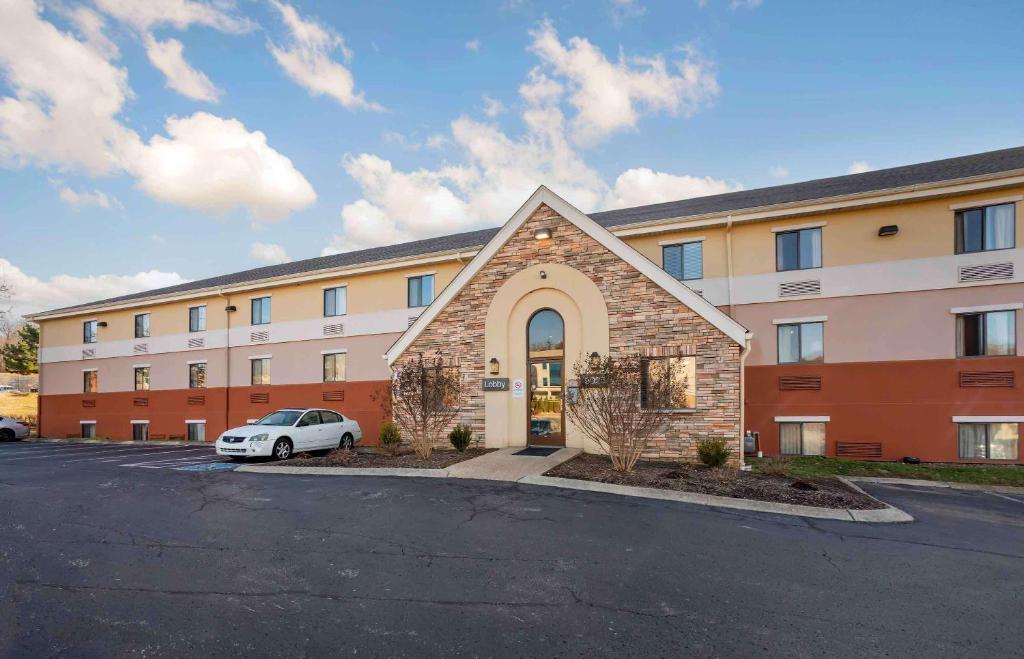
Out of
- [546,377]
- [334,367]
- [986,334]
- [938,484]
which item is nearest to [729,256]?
[986,334]

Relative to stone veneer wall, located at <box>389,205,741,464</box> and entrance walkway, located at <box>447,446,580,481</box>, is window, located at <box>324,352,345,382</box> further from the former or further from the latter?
entrance walkway, located at <box>447,446,580,481</box>

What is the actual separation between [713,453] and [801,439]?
5154 millimetres

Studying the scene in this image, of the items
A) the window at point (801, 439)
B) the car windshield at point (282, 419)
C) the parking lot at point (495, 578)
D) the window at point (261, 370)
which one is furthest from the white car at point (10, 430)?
the window at point (801, 439)

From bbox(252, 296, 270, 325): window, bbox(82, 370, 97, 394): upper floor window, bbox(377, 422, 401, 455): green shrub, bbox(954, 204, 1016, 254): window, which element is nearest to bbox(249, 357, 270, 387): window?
bbox(252, 296, 270, 325): window

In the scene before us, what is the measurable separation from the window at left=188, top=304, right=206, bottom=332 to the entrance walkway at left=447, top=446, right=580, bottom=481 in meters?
18.5

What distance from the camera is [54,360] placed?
2828cm

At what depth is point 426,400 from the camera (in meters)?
13.5

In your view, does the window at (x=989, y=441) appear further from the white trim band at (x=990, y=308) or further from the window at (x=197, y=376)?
the window at (x=197, y=376)

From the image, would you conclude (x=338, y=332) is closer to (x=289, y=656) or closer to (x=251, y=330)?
(x=251, y=330)

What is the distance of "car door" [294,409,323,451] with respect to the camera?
14789mm

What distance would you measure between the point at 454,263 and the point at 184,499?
39.9 ft

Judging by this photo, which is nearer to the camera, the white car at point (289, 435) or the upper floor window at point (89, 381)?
the white car at point (289, 435)

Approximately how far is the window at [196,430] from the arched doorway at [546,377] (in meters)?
17.6

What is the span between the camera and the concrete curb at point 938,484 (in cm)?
1045
